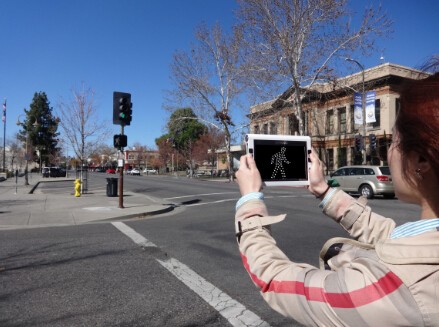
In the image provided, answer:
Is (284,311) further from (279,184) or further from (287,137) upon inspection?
(287,137)

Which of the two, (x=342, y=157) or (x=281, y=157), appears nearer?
(x=281, y=157)

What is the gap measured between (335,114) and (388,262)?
4110 cm

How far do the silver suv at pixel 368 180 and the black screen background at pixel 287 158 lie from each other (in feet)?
52.6

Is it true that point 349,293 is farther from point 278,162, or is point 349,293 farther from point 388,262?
point 278,162

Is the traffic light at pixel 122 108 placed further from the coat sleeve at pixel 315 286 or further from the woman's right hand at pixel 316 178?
the coat sleeve at pixel 315 286

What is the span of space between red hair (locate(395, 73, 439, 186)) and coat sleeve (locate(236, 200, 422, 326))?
35cm

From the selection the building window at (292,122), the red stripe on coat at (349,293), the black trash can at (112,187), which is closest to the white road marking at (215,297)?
the red stripe on coat at (349,293)

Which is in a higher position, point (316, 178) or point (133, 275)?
point (316, 178)

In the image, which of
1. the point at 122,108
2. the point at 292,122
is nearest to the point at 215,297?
the point at 122,108

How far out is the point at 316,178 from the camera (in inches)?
75.9

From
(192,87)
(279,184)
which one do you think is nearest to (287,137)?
(279,184)

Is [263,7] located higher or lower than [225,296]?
higher

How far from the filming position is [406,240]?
104cm

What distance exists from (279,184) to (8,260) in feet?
18.8
